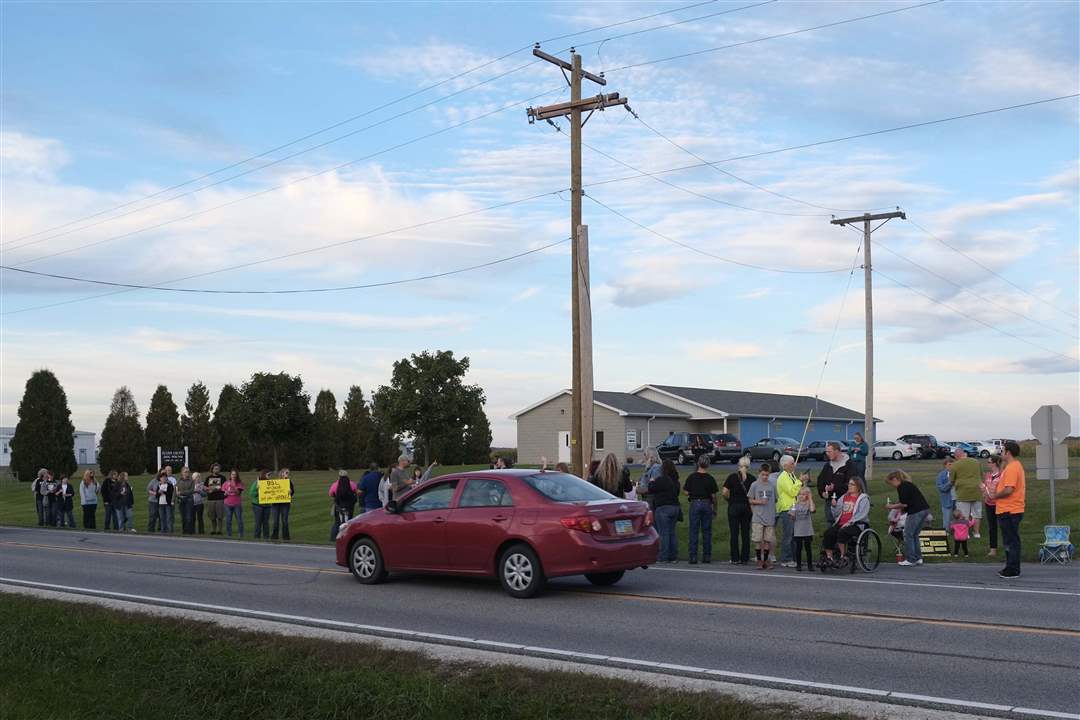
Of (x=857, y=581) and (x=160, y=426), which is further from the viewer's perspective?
(x=160, y=426)

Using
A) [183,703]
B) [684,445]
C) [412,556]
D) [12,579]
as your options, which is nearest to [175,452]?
[684,445]

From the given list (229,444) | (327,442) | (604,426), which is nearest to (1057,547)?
(604,426)

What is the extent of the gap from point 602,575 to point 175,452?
46830 millimetres

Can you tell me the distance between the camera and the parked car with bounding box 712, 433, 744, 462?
56.4 metres

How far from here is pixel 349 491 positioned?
23688 mm

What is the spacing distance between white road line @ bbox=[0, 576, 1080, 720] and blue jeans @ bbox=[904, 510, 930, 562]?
9075 mm

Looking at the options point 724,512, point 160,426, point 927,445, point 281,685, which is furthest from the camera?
point 160,426

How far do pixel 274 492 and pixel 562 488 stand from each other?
13.2 metres

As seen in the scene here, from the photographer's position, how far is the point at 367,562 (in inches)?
566

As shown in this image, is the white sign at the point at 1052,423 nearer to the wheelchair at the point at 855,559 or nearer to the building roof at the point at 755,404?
the wheelchair at the point at 855,559

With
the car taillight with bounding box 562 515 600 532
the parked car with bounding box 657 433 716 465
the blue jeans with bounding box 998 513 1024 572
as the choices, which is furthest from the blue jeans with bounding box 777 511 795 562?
the parked car with bounding box 657 433 716 465

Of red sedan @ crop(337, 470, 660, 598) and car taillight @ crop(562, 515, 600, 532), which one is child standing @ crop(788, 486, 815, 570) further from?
car taillight @ crop(562, 515, 600, 532)

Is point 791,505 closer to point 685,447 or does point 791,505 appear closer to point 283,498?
point 283,498

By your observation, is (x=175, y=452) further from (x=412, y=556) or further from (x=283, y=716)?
(x=283, y=716)
